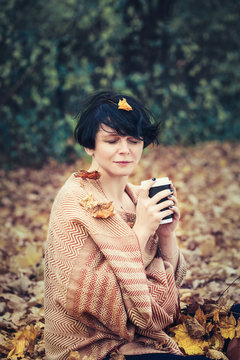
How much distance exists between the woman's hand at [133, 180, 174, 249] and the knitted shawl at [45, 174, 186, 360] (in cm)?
5

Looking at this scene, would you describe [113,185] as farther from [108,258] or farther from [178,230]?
[178,230]

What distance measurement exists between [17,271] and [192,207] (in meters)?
2.49

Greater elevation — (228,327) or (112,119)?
(112,119)

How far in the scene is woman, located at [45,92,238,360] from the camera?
5.68 feet

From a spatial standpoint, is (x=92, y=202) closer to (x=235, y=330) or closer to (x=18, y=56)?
(x=235, y=330)

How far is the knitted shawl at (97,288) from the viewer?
5.66ft

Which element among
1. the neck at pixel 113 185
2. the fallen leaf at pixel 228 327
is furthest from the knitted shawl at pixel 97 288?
the fallen leaf at pixel 228 327

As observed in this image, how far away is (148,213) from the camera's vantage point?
1.84 m

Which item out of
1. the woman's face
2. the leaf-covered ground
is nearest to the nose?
the woman's face

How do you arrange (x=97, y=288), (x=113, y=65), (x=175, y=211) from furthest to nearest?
(x=113, y=65) → (x=175, y=211) → (x=97, y=288)

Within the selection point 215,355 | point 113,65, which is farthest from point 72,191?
point 113,65

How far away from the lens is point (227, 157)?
7461 mm

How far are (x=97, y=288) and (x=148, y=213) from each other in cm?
41

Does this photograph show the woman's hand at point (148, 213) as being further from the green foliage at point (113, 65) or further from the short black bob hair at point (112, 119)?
the green foliage at point (113, 65)
